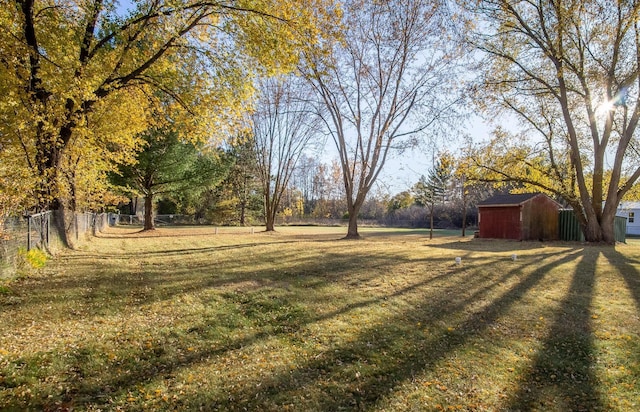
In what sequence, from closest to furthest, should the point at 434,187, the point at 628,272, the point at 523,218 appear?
the point at 628,272, the point at 523,218, the point at 434,187

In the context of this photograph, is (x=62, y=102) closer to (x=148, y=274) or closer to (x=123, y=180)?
(x=148, y=274)

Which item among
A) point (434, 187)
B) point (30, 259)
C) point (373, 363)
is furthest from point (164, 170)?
point (434, 187)

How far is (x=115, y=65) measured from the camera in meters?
9.52

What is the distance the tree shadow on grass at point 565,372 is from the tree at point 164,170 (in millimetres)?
21032

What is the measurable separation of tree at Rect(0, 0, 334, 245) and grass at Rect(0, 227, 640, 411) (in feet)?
11.9

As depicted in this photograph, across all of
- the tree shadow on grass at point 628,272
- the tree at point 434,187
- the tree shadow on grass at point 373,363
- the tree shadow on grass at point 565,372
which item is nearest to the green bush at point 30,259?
the tree shadow on grass at point 373,363

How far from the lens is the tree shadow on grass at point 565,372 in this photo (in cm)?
341

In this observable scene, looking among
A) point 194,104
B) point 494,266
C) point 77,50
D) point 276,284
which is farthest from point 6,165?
point 494,266

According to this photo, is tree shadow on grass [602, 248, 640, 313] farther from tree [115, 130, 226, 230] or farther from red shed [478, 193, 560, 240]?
tree [115, 130, 226, 230]

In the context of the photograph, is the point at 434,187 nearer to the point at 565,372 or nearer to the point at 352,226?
the point at 352,226

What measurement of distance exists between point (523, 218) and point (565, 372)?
66.0 feet

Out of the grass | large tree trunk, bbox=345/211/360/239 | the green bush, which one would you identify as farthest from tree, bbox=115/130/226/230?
the grass

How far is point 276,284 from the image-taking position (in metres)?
6.79

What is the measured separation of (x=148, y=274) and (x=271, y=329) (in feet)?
12.8
